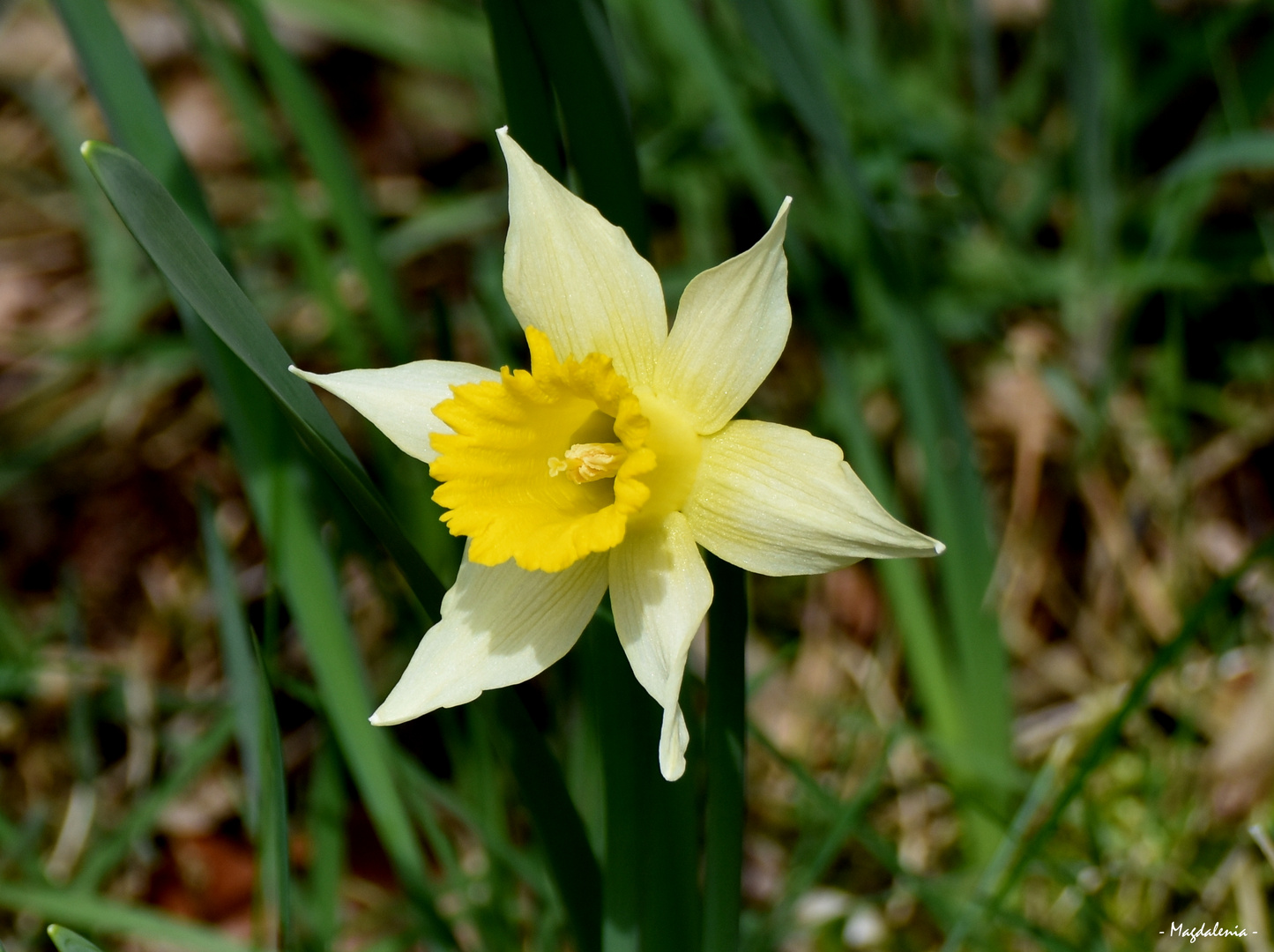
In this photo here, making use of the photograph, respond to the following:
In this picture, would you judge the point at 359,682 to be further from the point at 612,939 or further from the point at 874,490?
the point at 874,490

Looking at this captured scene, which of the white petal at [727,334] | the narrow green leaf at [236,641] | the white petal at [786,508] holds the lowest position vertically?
the narrow green leaf at [236,641]

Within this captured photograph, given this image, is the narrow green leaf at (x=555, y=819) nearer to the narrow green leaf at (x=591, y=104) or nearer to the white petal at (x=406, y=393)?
the white petal at (x=406, y=393)

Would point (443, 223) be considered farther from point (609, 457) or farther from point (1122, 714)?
point (1122, 714)

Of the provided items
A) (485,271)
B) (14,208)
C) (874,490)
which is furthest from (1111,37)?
(14,208)

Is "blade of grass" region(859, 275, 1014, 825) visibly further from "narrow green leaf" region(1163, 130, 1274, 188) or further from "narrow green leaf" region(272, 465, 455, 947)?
"narrow green leaf" region(272, 465, 455, 947)

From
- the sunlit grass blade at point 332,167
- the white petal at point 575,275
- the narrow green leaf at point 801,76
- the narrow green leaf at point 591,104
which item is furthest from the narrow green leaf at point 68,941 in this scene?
the narrow green leaf at point 801,76

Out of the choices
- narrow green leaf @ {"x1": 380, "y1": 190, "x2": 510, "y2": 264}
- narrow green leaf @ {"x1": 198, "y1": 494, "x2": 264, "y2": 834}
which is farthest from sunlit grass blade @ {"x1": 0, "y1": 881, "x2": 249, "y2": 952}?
narrow green leaf @ {"x1": 380, "y1": 190, "x2": 510, "y2": 264}

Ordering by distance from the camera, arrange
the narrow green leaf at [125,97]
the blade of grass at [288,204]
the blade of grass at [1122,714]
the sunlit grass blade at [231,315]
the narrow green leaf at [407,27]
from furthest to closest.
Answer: the narrow green leaf at [407,27] < the blade of grass at [288,204] < the blade of grass at [1122,714] < the narrow green leaf at [125,97] < the sunlit grass blade at [231,315]
